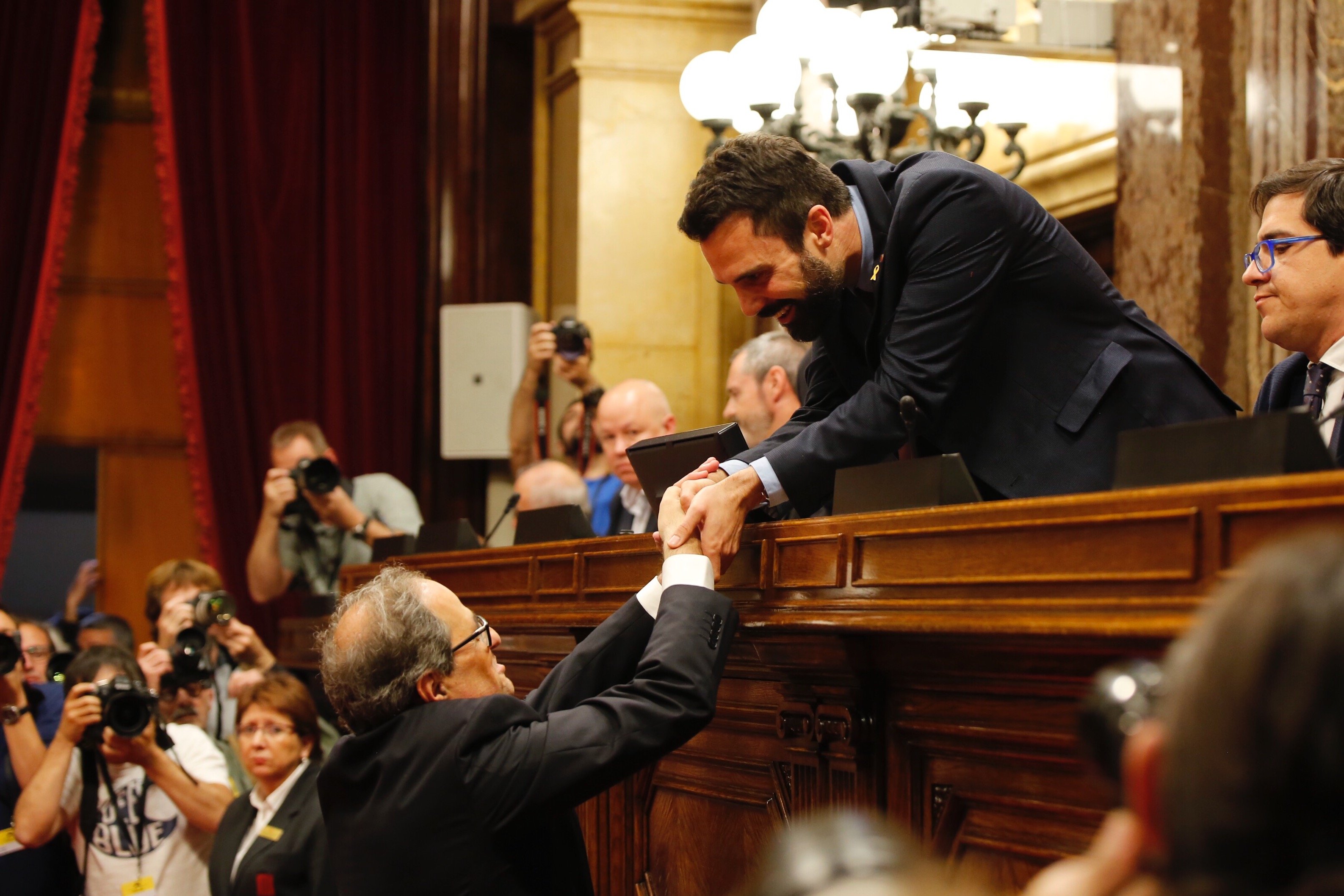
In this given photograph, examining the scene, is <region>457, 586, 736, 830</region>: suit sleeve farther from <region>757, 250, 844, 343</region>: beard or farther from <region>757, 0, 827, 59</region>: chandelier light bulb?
<region>757, 0, 827, 59</region>: chandelier light bulb

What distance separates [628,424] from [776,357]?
60cm

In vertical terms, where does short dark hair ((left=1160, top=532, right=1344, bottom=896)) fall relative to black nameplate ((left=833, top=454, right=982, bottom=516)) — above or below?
below

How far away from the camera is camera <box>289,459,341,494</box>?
424cm

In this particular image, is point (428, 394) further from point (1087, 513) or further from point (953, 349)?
point (1087, 513)

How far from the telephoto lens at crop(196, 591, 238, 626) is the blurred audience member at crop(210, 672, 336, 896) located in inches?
22.6

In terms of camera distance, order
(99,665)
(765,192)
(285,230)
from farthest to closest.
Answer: (285,230), (99,665), (765,192)

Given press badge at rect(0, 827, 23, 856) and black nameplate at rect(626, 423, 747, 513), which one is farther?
press badge at rect(0, 827, 23, 856)

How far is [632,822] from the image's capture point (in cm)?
224

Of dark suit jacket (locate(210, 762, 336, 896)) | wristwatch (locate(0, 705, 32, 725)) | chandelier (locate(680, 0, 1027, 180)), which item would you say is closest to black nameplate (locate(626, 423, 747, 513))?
dark suit jacket (locate(210, 762, 336, 896))

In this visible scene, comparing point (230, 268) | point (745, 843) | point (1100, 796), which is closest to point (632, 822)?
point (745, 843)

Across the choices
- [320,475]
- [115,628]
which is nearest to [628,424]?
[320,475]

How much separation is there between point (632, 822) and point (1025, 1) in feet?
12.4

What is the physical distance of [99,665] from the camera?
3348mm

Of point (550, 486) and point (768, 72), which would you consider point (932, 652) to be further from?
point (768, 72)
